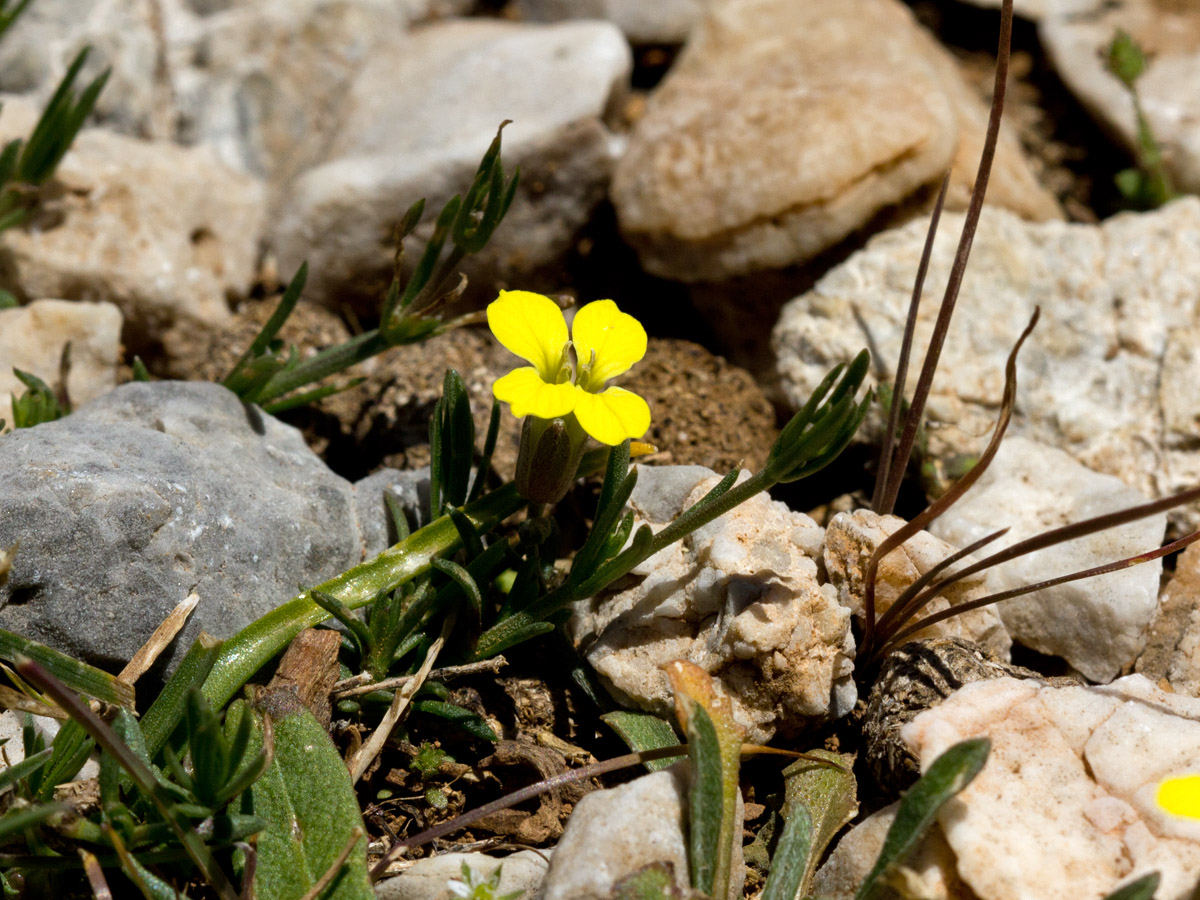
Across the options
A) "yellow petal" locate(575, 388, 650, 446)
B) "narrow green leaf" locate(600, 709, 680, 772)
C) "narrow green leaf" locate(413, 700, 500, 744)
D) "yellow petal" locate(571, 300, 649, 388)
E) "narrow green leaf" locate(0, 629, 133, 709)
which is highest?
A: "yellow petal" locate(571, 300, 649, 388)

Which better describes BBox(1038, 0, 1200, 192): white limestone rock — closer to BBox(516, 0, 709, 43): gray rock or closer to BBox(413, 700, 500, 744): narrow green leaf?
BBox(516, 0, 709, 43): gray rock

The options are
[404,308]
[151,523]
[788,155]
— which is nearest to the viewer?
[151,523]

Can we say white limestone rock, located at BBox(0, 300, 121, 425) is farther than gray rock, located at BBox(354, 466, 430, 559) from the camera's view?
Yes

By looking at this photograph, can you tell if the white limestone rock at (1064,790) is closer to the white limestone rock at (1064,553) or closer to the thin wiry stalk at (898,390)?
the white limestone rock at (1064,553)

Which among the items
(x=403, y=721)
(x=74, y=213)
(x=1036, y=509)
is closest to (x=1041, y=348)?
(x=1036, y=509)

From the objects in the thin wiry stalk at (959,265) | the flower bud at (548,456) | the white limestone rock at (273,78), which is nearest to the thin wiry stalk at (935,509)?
the thin wiry stalk at (959,265)

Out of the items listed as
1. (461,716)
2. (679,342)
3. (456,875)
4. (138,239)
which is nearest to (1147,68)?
(679,342)

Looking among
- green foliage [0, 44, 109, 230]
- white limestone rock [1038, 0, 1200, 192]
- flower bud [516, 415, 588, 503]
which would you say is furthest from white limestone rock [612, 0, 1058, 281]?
green foliage [0, 44, 109, 230]

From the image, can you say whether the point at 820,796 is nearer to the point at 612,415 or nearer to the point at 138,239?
the point at 612,415
